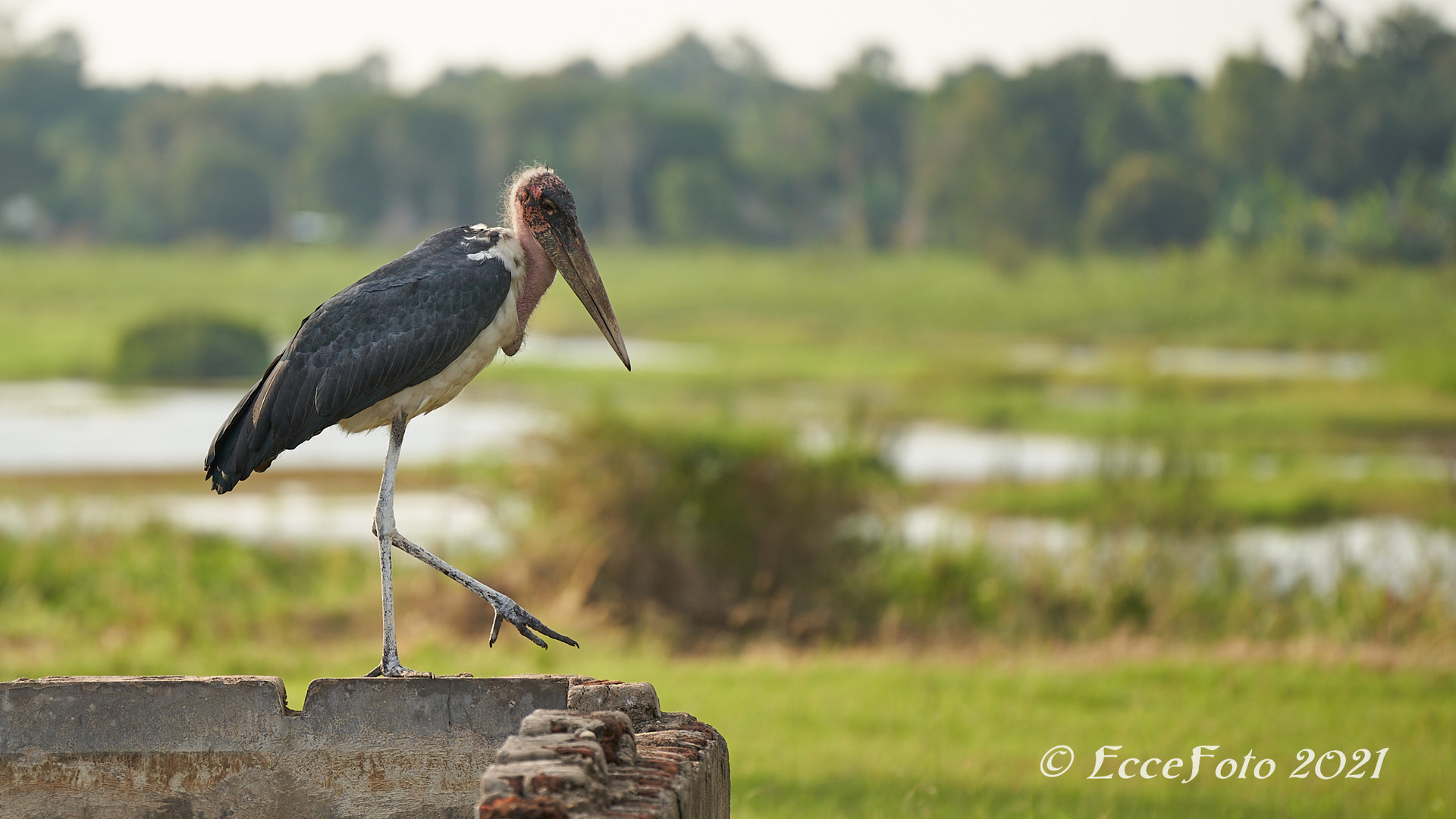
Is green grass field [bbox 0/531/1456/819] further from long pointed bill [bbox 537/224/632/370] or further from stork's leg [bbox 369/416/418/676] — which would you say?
long pointed bill [bbox 537/224/632/370]

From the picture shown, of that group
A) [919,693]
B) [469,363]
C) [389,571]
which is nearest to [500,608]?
[389,571]

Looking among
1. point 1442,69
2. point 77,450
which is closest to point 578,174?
point 77,450

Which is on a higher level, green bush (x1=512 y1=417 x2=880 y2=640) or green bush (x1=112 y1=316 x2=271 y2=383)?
green bush (x1=112 y1=316 x2=271 y2=383)

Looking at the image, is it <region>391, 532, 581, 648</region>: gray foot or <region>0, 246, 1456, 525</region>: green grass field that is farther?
<region>0, 246, 1456, 525</region>: green grass field

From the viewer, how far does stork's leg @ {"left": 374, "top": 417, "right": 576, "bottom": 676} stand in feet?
9.83

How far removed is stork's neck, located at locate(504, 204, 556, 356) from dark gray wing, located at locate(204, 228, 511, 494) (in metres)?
0.06

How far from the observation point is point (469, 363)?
3.06 m

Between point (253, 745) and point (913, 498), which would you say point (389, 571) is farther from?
point (913, 498)

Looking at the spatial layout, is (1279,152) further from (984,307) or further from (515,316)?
(515,316)

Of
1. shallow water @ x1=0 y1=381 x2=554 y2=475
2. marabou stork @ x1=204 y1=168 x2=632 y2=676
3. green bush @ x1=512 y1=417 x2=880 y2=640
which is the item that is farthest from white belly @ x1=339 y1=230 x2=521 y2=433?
shallow water @ x1=0 y1=381 x2=554 y2=475

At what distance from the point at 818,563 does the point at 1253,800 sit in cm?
488

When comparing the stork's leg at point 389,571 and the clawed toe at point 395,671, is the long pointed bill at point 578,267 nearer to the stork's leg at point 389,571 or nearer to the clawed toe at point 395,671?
the stork's leg at point 389,571

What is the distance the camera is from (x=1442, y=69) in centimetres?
2594

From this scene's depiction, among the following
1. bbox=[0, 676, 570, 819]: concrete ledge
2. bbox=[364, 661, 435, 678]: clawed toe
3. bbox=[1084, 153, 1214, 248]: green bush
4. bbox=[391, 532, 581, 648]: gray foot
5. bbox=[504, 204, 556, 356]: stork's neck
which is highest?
bbox=[1084, 153, 1214, 248]: green bush
